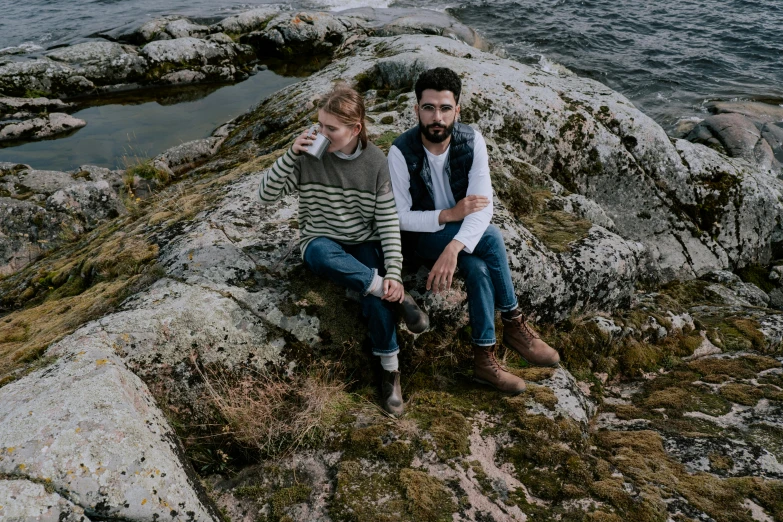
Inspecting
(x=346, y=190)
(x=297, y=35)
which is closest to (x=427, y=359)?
(x=346, y=190)

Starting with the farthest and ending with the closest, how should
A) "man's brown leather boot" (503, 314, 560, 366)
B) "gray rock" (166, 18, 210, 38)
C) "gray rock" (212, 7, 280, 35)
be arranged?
"gray rock" (212, 7, 280, 35) < "gray rock" (166, 18, 210, 38) < "man's brown leather boot" (503, 314, 560, 366)

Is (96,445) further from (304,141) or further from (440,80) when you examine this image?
(440,80)

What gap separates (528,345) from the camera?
235 inches

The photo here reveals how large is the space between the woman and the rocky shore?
19.6 inches

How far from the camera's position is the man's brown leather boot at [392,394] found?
17.3 feet

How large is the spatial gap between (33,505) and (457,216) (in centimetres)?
457

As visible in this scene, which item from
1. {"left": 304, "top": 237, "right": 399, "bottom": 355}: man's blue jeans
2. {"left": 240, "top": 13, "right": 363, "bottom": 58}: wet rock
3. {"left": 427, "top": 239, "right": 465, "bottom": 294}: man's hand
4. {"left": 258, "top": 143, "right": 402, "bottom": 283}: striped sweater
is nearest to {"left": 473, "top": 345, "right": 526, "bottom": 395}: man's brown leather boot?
{"left": 427, "top": 239, "right": 465, "bottom": 294}: man's hand

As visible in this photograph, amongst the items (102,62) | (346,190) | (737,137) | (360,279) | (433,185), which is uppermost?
(102,62)

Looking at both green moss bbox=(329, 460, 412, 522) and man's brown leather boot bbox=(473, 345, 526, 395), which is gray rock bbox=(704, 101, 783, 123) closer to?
man's brown leather boot bbox=(473, 345, 526, 395)

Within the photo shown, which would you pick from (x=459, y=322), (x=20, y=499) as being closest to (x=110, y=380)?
(x=20, y=499)

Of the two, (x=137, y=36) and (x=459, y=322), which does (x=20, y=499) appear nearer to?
(x=459, y=322)

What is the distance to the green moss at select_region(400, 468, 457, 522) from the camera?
4.14 meters

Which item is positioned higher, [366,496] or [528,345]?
[528,345]

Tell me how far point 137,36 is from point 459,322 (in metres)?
27.3
